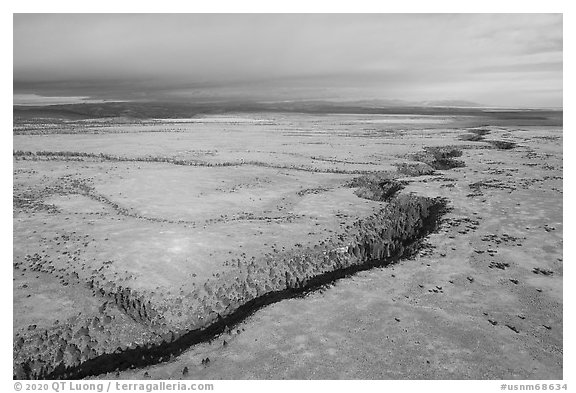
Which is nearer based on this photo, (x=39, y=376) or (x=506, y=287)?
(x=39, y=376)

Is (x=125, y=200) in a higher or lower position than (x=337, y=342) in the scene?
higher

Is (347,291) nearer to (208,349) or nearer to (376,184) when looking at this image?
(208,349)

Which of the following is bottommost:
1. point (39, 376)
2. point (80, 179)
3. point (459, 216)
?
point (39, 376)

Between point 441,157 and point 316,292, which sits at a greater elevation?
point 441,157

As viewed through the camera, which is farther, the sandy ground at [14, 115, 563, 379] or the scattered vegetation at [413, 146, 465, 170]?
the scattered vegetation at [413, 146, 465, 170]

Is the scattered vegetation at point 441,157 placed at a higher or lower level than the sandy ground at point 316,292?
higher

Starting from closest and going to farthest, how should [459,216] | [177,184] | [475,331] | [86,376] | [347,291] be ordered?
[86,376] < [475,331] < [347,291] < [459,216] < [177,184]

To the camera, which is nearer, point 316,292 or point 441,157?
point 316,292

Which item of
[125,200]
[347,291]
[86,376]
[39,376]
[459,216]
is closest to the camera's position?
[86,376]

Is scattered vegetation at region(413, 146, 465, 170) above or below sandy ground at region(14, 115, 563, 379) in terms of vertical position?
above

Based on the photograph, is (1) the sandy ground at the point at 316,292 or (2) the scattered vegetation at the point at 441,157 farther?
(2) the scattered vegetation at the point at 441,157

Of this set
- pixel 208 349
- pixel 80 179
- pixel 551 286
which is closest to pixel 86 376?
pixel 208 349
